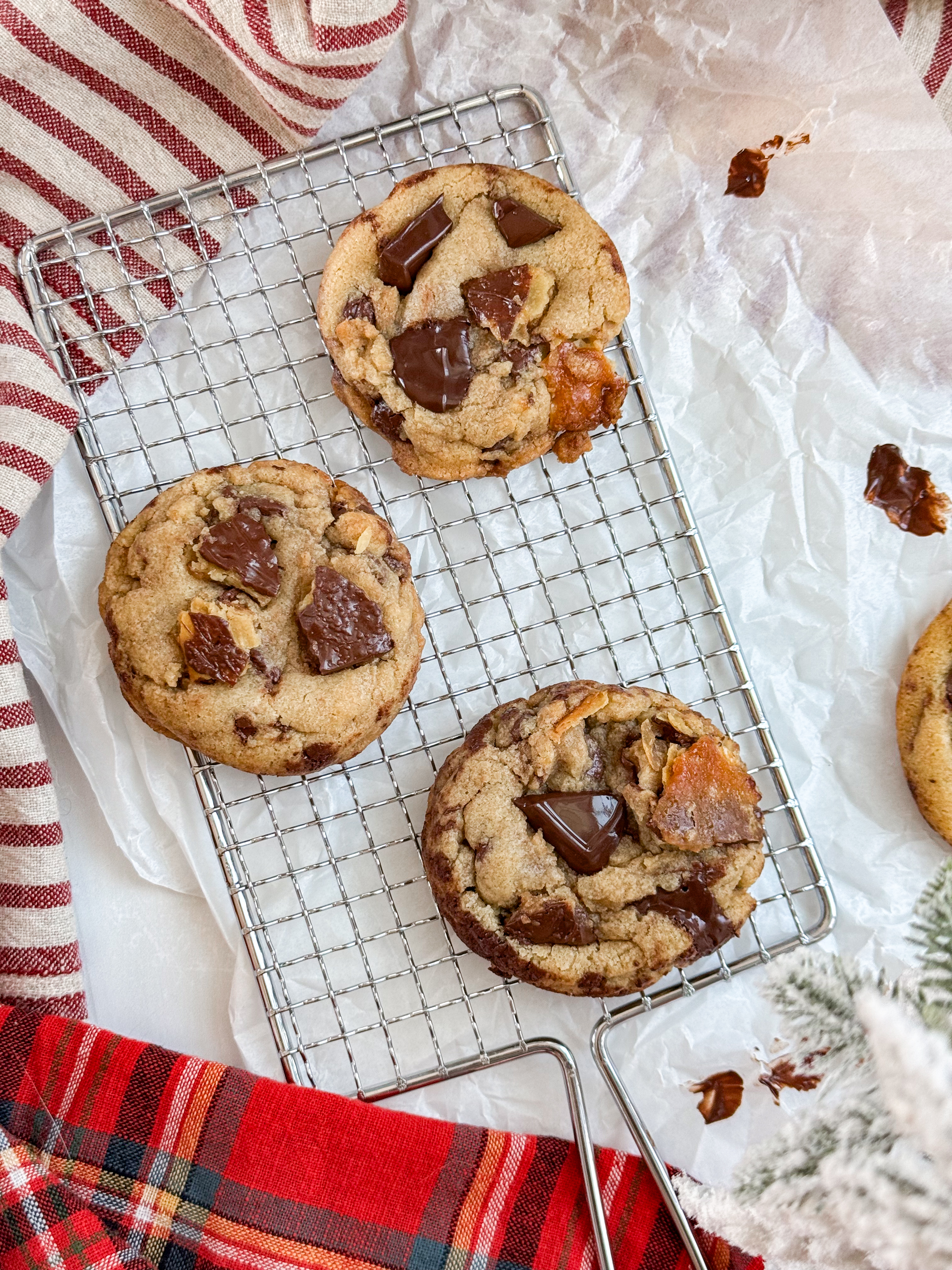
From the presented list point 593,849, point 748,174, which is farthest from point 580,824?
point 748,174

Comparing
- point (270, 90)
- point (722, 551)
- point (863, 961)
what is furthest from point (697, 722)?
point (270, 90)

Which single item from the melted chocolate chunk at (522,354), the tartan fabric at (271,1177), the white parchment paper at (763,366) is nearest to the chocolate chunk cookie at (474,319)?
the melted chocolate chunk at (522,354)

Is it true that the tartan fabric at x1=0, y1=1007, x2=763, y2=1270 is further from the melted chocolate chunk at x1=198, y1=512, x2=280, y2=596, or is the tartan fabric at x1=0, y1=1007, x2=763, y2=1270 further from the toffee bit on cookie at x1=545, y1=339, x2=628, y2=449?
the toffee bit on cookie at x1=545, y1=339, x2=628, y2=449

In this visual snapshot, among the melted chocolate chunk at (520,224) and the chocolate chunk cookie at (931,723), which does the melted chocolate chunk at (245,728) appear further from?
the chocolate chunk cookie at (931,723)

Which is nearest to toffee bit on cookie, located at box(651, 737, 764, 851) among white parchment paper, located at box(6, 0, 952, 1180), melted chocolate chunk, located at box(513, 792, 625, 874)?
melted chocolate chunk, located at box(513, 792, 625, 874)

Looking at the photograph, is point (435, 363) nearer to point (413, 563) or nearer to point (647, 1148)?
point (413, 563)

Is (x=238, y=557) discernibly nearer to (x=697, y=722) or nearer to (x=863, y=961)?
(x=697, y=722)

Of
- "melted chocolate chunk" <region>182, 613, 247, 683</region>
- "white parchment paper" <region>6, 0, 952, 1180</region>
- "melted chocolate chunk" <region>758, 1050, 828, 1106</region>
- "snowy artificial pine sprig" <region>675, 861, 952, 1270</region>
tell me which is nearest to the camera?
"snowy artificial pine sprig" <region>675, 861, 952, 1270</region>
